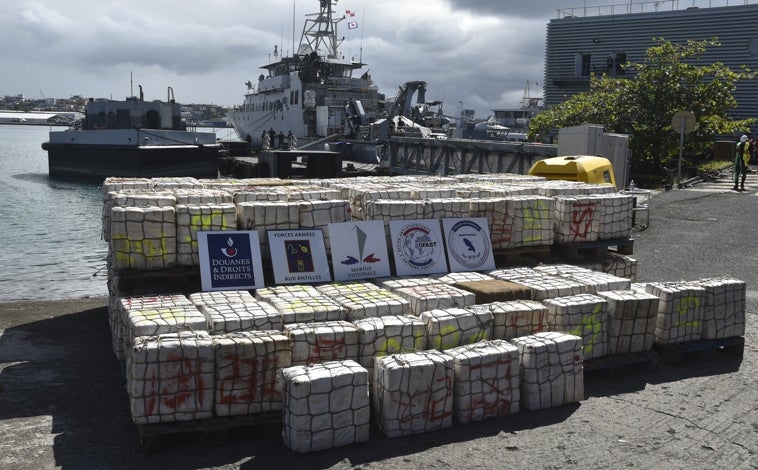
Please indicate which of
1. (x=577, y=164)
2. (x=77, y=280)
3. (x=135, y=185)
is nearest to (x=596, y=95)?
(x=577, y=164)

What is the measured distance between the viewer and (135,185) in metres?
9.51

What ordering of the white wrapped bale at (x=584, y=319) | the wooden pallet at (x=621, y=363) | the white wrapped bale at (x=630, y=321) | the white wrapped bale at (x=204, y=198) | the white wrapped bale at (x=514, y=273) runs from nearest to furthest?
1. the white wrapped bale at (x=584, y=319)
2. the wooden pallet at (x=621, y=363)
3. the white wrapped bale at (x=630, y=321)
4. the white wrapped bale at (x=204, y=198)
5. the white wrapped bale at (x=514, y=273)

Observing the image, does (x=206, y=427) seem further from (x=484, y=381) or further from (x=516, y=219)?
(x=516, y=219)

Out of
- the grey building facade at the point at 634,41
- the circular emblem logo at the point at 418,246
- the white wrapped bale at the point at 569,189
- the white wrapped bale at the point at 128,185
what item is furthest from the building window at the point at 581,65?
the white wrapped bale at the point at 128,185

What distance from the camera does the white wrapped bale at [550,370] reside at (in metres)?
6.39

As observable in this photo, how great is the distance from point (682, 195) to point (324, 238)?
16.8m

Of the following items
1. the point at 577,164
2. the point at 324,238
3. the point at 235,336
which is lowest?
the point at 235,336

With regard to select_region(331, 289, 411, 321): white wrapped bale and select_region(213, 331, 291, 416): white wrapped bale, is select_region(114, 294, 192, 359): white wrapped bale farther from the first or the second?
select_region(331, 289, 411, 321): white wrapped bale

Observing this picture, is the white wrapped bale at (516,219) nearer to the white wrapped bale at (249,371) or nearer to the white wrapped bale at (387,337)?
the white wrapped bale at (387,337)

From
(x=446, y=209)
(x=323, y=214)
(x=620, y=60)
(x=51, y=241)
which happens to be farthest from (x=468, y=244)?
(x=620, y=60)

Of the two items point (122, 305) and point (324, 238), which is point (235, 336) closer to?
point (122, 305)

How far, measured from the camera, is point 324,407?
551 centimetres

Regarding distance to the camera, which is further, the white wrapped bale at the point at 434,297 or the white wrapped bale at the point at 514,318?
the white wrapped bale at the point at 434,297

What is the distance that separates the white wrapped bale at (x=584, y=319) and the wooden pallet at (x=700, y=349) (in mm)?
905
